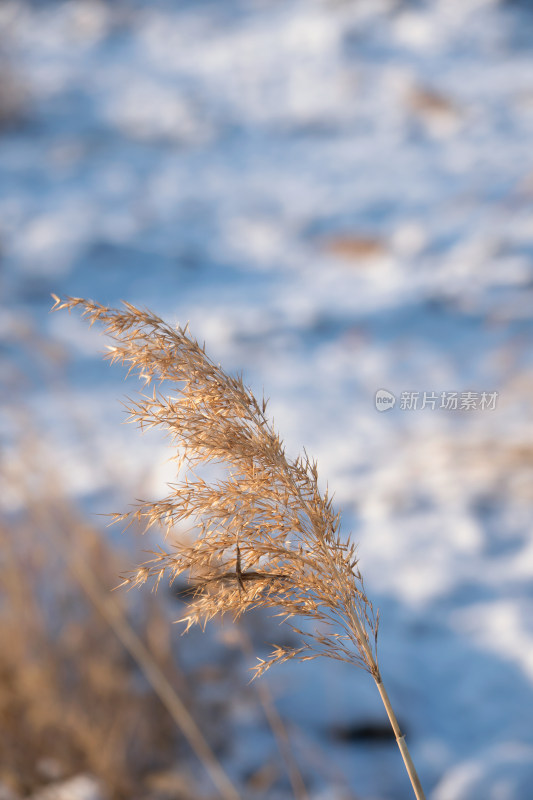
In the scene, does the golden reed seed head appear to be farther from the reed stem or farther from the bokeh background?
the bokeh background

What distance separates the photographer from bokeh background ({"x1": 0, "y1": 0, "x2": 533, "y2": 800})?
2061 mm

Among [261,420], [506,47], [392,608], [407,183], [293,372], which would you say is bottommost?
[261,420]

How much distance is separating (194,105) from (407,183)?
2649 mm

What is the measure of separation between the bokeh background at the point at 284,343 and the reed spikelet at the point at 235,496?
28 centimetres

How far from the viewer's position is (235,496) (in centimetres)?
65

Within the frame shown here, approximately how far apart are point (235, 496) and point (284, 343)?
3924 millimetres

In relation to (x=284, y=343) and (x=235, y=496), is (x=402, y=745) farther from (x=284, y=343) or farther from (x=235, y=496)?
(x=284, y=343)

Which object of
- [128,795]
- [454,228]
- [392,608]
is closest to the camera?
[128,795]

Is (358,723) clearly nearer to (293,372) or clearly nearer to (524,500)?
(524,500)

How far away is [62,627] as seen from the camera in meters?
2.29

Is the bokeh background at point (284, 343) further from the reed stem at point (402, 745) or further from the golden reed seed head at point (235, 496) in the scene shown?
the reed stem at point (402, 745)

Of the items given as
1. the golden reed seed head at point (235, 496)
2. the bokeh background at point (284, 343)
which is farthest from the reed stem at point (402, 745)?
the bokeh background at point (284, 343)

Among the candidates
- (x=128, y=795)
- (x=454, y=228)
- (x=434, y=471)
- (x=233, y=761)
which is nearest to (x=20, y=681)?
(x=128, y=795)

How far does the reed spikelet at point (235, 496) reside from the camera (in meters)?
0.62
